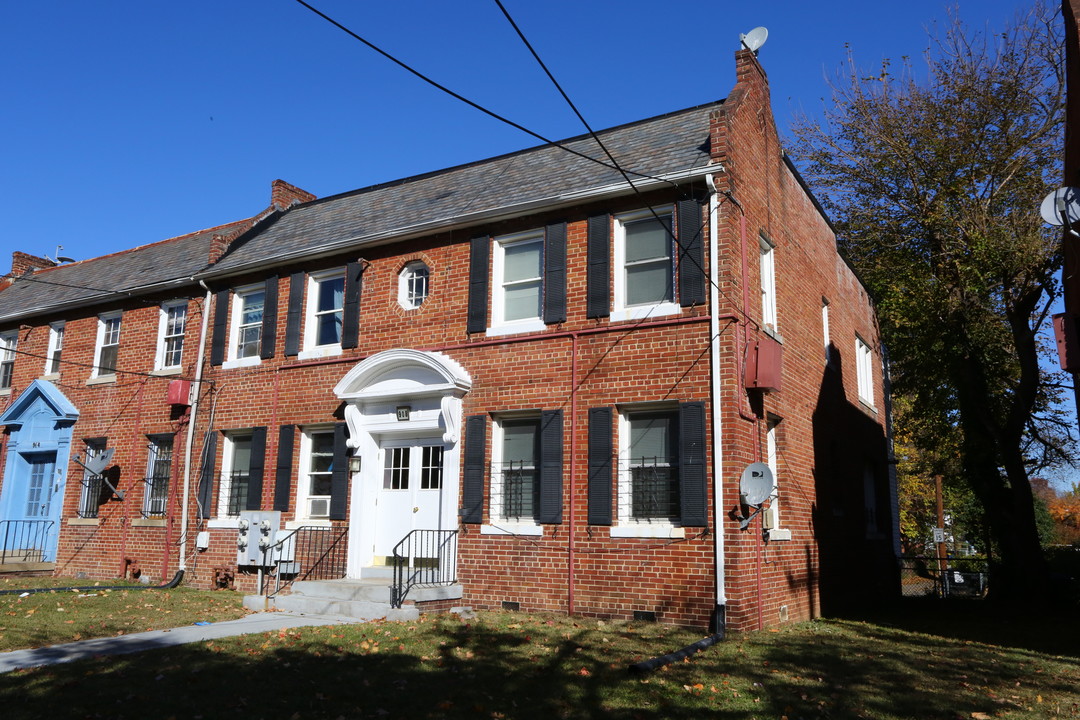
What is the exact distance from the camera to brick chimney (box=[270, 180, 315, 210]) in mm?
20141

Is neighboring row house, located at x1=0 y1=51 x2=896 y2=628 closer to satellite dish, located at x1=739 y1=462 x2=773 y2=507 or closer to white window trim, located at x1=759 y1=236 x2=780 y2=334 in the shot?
white window trim, located at x1=759 y1=236 x2=780 y2=334

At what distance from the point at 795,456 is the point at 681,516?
3.32m

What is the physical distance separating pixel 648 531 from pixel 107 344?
526 inches

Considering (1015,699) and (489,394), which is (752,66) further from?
(1015,699)

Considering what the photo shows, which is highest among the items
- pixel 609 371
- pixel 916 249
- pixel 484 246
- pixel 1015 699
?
pixel 916 249

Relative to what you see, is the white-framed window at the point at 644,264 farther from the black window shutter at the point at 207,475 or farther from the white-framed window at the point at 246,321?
the black window shutter at the point at 207,475

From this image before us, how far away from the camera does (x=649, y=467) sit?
1176 cm

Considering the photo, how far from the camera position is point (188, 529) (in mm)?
15961

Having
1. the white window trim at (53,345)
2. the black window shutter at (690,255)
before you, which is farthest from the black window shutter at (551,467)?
the white window trim at (53,345)

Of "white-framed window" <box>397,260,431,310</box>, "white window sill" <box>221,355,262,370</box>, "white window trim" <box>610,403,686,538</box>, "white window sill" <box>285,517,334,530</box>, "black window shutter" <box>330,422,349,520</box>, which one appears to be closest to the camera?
"white window trim" <box>610,403,686,538</box>

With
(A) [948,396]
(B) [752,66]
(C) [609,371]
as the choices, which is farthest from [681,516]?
(A) [948,396]

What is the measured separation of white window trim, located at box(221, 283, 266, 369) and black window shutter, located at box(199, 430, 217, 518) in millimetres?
1397

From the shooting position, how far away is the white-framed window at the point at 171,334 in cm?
1741

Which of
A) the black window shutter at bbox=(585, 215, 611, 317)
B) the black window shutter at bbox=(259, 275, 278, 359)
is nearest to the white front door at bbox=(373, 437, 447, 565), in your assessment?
the black window shutter at bbox=(585, 215, 611, 317)
